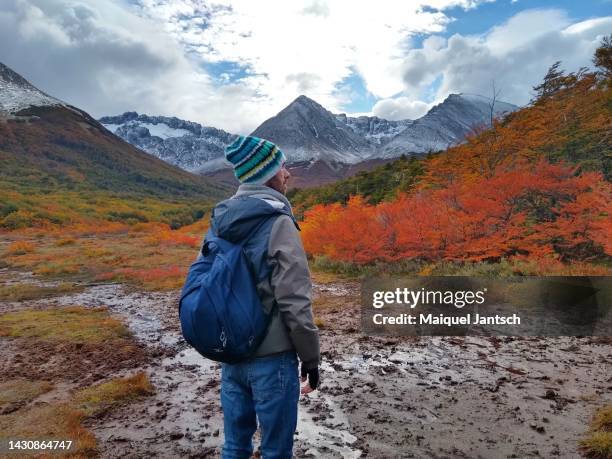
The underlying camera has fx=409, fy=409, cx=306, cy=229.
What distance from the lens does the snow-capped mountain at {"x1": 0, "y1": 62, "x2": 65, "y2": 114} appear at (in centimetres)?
14250

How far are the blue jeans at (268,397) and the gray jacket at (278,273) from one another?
0.30 feet

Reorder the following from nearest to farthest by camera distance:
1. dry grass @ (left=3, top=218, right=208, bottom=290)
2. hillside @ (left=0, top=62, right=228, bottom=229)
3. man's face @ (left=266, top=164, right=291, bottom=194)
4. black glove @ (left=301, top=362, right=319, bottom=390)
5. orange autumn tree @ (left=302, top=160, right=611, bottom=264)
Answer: black glove @ (left=301, top=362, right=319, bottom=390) < man's face @ (left=266, top=164, right=291, bottom=194) < orange autumn tree @ (left=302, top=160, right=611, bottom=264) < dry grass @ (left=3, top=218, right=208, bottom=290) < hillside @ (left=0, top=62, right=228, bottom=229)

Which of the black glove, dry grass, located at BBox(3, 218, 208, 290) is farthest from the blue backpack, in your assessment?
dry grass, located at BBox(3, 218, 208, 290)

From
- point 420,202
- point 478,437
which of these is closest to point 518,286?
point 420,202

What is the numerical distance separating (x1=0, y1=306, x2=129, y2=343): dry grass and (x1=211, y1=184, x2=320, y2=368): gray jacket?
9.07m

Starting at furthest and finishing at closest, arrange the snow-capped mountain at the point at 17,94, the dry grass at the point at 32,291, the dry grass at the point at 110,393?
the snow-capped mountain at the point at 17,94 → the dry grass at the point at 32,291 → the dry grass at the point at 110,393

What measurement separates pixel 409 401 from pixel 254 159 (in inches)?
192

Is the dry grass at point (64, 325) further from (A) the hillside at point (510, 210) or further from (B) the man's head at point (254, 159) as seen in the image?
(A) the hillside at point (510, 210)

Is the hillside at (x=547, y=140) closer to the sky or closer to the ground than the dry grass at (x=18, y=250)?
closer to the sky

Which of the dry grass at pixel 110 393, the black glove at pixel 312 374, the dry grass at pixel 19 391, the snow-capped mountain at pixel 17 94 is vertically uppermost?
the snow-capped mountain at pixel 17 94

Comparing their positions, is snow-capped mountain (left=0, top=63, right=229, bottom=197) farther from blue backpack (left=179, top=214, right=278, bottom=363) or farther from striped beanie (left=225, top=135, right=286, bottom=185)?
blue backpack (left=179, top=214, right=278, bottom=363)

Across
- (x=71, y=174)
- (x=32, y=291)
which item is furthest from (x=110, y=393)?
(x=71, y=174)

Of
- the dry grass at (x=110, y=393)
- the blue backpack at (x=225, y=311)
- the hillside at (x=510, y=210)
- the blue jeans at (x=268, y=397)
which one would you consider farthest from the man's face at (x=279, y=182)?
the hillside at (x=510, y=210)

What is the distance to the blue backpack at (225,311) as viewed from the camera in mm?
2271
